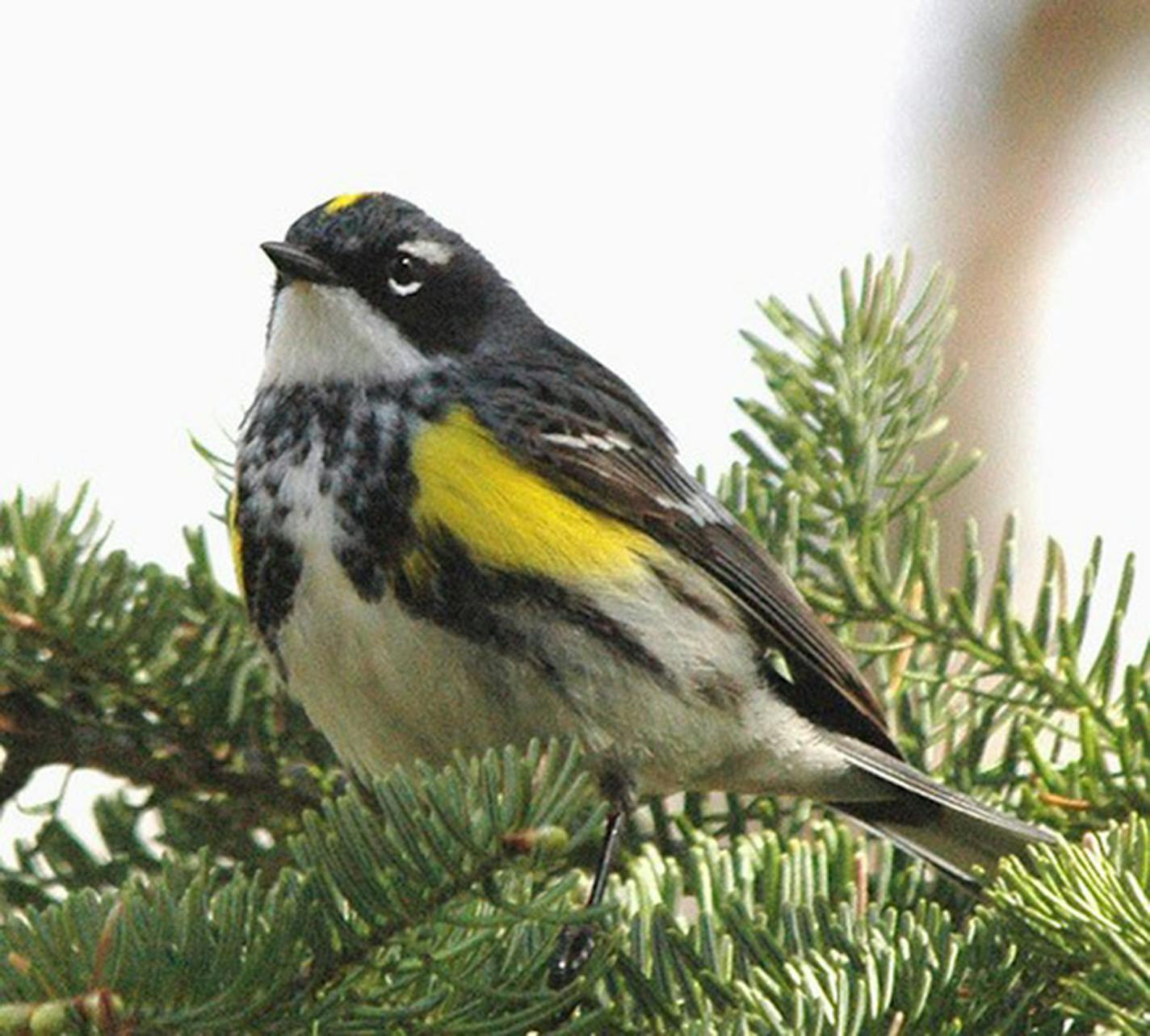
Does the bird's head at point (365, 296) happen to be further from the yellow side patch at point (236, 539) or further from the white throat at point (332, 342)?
the yellow side patch at point (236, 539)

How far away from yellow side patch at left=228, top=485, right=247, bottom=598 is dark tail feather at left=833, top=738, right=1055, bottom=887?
1069mm

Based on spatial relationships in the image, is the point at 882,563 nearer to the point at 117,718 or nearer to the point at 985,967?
the point at 985,967

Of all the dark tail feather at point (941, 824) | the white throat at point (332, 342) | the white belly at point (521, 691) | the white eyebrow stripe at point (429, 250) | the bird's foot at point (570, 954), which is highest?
the white eyebrow stripe at point (429, 250)

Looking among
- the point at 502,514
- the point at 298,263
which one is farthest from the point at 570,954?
the point at 298,263

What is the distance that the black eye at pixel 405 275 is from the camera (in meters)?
3.77

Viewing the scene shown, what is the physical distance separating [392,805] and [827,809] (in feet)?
5.70

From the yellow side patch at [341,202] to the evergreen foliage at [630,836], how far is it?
75cm

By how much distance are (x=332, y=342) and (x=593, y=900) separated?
3.79 ft

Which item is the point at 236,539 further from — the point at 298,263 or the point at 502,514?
the point at 298,263

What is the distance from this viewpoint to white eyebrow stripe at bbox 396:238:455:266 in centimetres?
378

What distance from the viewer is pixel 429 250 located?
3844 mm

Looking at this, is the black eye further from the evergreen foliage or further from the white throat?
the evergreen foliage

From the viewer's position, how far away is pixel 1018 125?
21.4 ft

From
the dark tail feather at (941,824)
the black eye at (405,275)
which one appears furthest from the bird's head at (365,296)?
the dark tail feather at (941,824)
